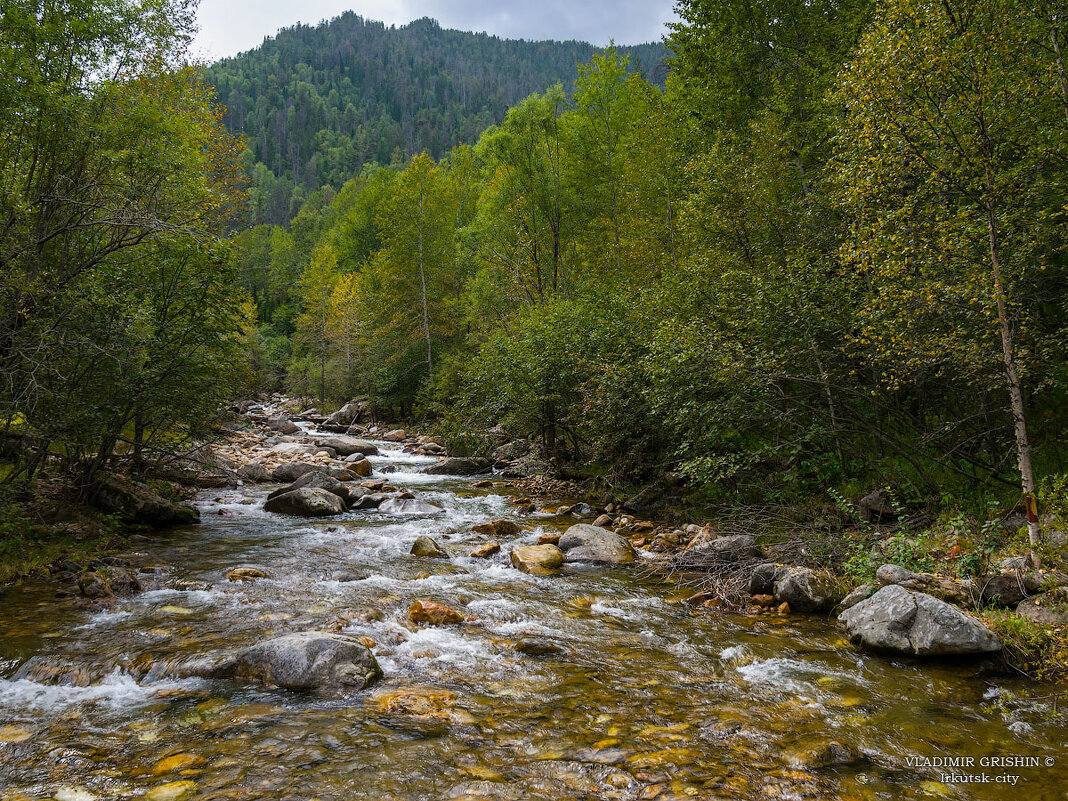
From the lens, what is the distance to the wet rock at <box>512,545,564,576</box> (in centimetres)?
914

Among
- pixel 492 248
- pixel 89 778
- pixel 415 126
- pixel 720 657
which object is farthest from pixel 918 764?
pixel 415 126

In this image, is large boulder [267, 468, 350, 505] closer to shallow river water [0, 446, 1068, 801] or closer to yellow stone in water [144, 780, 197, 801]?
shallow river water [0, 446, 1068, 801]

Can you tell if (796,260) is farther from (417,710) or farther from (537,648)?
(417,710)

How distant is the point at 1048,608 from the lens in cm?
547

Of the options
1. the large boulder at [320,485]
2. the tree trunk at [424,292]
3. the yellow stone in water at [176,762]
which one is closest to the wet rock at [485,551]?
the large boulder at [320,485]

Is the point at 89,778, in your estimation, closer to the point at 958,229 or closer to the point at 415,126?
the point at 958,229

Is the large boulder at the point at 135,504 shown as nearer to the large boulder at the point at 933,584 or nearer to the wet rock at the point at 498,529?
the wet rock at the point at 498,529

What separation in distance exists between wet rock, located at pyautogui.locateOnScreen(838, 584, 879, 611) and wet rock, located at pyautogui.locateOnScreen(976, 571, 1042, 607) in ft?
3.44

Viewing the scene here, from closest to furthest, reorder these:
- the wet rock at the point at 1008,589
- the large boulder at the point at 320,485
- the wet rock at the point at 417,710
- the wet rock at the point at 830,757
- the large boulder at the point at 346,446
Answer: the wet rock at the point at 830,757
the wet rock at the point at 417,710
the wet rock at the point at 1008,589
the large boulder at the point at 320,485
the large boulder at the point at 346,446

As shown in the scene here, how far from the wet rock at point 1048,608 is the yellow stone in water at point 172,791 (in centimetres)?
736

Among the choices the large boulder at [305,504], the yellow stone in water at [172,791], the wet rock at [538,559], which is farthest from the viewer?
the large boulder at [305,504]

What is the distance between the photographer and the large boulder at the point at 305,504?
13273 mm

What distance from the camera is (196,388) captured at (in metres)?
10.5

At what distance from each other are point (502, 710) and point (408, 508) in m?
9.75
